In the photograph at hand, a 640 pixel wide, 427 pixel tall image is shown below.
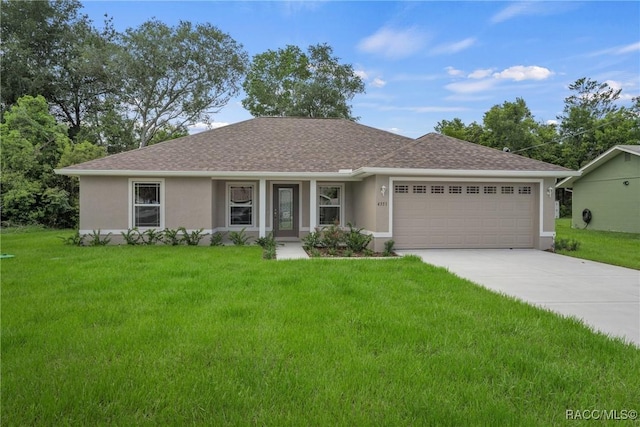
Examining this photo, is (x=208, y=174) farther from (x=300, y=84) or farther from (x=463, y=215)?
(x=300, y=84)

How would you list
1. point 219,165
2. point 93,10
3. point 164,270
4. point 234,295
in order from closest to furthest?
point 234,295, point 164,270, point 219,165, point 93,10

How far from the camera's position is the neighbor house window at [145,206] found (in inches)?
499

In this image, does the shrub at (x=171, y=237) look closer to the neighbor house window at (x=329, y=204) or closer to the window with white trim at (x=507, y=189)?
the neighbor house window at (x=329, y=204)

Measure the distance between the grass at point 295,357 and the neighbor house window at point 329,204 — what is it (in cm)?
780

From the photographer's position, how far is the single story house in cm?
1184

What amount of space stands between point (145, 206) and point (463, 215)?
1035 centimetres

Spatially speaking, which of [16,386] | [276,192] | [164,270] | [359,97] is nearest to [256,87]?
[359,97]

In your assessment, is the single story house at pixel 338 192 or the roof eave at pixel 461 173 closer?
the roof eave at pixel 461 173

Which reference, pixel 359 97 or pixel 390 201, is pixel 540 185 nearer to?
pixel 390 201

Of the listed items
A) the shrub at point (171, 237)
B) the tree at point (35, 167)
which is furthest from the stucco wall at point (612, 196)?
the tree at point (35, 167)

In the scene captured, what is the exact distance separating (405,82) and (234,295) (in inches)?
739

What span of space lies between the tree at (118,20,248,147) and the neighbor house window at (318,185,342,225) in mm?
19632

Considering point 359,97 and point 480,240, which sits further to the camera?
point 359,97

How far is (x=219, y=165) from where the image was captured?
42.2 feet
